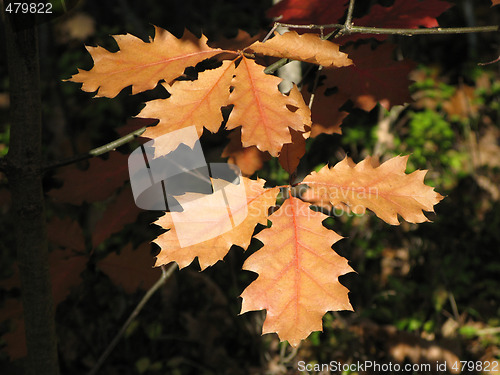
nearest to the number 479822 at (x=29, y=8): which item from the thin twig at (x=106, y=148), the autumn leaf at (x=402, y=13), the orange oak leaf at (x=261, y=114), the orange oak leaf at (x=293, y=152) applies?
the thin twig at (x=106, y=148)

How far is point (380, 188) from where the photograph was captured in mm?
761

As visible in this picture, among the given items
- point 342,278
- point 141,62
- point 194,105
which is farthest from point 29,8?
point 342,278

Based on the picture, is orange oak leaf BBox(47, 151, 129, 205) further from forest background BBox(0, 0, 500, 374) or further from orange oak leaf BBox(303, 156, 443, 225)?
orange oak leaf BBox(303, 156, 443, 225)

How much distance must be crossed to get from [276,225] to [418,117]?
8.74 ft

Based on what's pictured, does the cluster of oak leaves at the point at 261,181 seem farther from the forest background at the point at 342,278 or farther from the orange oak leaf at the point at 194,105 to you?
the forest background at the point at 342,278

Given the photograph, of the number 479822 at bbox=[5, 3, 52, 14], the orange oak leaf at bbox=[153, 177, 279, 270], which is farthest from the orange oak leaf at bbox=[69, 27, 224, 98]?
the orange oak leaf at bbox=[153, 177, 279, 270]

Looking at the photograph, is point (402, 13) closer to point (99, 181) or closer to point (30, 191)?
point (99, 181)

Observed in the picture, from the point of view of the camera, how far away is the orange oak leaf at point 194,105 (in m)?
0.66

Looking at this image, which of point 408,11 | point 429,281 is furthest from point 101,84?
point 429,281

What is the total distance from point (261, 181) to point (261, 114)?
0.50 feet

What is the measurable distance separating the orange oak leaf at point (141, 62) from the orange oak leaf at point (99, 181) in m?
0.31

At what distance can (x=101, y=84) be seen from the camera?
0.71 meters

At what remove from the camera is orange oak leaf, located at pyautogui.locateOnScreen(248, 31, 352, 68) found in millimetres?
651

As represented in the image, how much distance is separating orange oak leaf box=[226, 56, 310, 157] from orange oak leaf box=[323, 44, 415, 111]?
1.12ft
